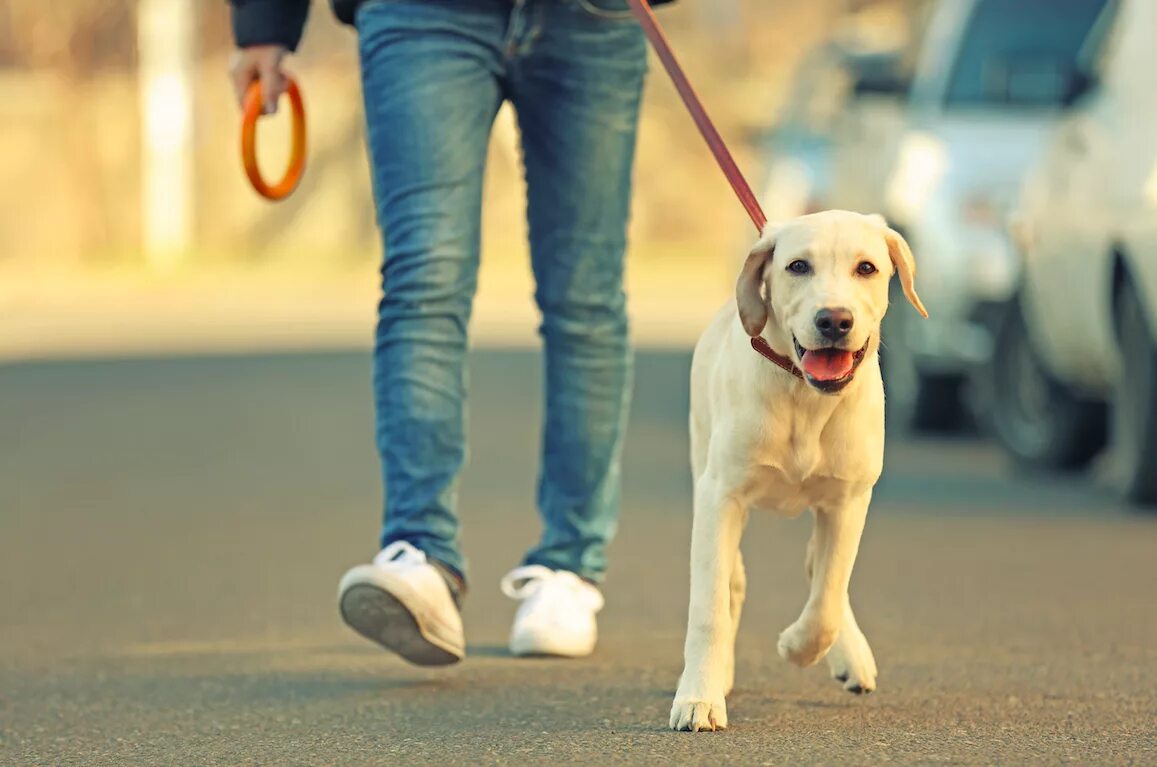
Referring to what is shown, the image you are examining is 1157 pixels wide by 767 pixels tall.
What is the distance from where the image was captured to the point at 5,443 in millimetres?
10953

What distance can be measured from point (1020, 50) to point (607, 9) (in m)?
6.31

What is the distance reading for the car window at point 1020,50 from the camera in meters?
11.2

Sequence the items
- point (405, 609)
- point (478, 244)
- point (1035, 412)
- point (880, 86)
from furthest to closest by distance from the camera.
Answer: point (880, 86) → point (1035, 412) → point (478, 244) → point (405, 609)

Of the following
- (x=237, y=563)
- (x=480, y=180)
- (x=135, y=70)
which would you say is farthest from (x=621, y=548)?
(x=135, y=70)

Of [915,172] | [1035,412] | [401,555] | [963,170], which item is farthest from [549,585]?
[915,172]

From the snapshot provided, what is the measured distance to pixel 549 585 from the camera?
548cm

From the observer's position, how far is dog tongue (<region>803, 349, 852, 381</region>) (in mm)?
4367

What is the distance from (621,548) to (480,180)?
2373 mm

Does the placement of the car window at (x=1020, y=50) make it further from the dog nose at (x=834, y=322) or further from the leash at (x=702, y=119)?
the dog nose at (x=834, y=322)

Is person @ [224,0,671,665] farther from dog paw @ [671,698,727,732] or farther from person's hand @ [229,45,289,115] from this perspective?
dog paw @ [671,698,727,732]

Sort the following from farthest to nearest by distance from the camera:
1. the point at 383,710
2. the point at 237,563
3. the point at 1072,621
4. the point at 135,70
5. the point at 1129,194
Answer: the point at 135,70, the point at 1129,194, the point at 237,563, the point at 1072,621, the point at 383,710

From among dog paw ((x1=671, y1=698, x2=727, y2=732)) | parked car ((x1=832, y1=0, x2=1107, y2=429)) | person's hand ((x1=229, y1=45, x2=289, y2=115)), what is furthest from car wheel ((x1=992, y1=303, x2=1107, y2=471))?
dog paw ((x1=671, y1=698, x2=727, y2=732))

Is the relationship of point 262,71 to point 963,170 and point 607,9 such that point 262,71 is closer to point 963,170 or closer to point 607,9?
point 607,9

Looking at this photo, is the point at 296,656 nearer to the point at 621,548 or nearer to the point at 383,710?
the point at 383,710
